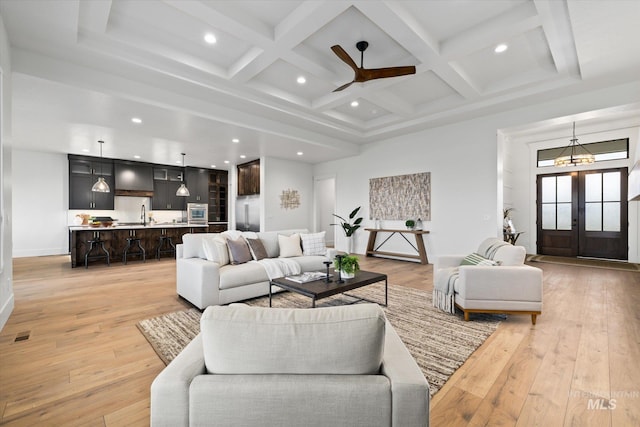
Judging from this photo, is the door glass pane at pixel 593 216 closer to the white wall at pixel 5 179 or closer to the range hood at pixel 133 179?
the white wall at pixel 5 179

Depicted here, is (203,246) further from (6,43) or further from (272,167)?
(272,167)

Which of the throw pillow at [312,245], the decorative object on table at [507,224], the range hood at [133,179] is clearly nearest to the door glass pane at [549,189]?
the decorative object on table at [507,224]

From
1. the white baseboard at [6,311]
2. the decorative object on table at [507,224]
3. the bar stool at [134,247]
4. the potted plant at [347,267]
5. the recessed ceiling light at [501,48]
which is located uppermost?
the recessed ceiling light at [501,48]

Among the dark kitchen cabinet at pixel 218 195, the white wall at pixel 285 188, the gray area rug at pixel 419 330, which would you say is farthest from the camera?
the dark kitchen cabinet at pixel 218 195

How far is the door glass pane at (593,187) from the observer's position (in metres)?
6.68

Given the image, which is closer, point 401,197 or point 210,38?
point 210,38

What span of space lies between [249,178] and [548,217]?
806 cm

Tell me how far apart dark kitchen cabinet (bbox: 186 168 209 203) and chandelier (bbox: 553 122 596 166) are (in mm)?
9631

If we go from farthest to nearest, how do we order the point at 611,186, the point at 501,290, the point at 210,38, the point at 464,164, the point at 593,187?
the point at 593,187 < the point at 611,186 < the point at 464,164 < the point at 210,38 < the point at 501,290

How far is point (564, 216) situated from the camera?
7.14 m

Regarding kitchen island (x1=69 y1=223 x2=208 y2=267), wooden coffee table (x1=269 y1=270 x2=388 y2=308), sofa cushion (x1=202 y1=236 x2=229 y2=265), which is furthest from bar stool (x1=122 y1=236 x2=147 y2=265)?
wooden coffee table (x1=269 y1=270 x2=388 y2=308)

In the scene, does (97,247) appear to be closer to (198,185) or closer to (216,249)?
(198,185)

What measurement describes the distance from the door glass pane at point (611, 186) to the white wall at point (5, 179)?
10.2 m

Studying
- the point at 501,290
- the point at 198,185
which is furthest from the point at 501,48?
the point at 198,185
